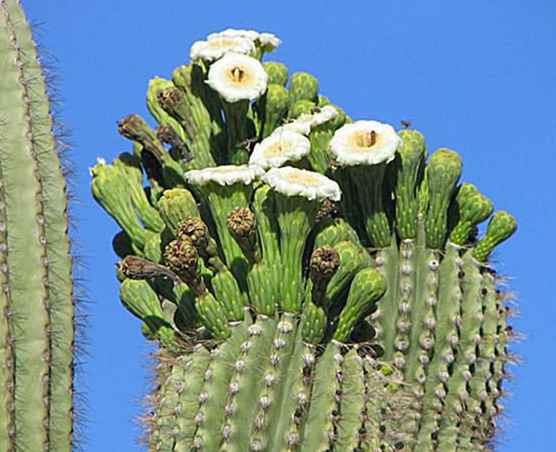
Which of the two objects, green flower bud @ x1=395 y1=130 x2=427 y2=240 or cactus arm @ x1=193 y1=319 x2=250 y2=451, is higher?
green flower bud @ x1=395 y1=130 x2=427 y2=240

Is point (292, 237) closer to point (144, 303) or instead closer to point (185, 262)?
point (185, 262)

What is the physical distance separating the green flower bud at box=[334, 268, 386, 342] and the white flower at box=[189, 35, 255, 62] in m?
1.14

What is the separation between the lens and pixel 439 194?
4750 mm

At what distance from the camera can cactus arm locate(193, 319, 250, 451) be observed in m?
4.01

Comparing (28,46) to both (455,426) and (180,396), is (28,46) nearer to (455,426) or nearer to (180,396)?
(180,396)

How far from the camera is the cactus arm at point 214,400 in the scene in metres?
4.01

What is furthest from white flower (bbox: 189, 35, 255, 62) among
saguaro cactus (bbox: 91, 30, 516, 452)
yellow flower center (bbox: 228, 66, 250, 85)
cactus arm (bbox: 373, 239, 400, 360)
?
cactus arm (bbox: 373, 239, 400, 360)

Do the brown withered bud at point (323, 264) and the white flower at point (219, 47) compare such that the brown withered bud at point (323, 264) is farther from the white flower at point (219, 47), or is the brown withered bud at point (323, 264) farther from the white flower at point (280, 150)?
the white flower at point (219, 47)

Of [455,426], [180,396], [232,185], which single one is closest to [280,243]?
[232,185]

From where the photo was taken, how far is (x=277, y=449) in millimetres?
4020

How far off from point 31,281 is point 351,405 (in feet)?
3.53

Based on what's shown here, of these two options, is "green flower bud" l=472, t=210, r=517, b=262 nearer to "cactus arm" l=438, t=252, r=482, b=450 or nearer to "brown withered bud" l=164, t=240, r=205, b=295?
"cactus arm" l=438, t=252, r=482, b=450

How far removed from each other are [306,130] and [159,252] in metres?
0.69

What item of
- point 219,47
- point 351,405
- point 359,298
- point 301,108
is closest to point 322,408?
point 351,405
